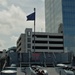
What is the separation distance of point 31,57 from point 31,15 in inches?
462

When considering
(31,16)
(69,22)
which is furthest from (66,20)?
(31,16)

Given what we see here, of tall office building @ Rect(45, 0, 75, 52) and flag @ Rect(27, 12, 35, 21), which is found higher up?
tall office building @ Rect(45, 0, 75, 52)

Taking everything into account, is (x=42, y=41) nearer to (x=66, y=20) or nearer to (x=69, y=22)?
(x=66, y=20)

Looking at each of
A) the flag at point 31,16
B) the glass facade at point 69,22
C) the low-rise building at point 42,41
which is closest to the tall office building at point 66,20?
the glass facade at point 69,22

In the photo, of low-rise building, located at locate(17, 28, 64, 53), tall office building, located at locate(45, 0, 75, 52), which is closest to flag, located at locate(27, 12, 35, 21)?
low-rise building, located at locate(17, 28, 64, 53)

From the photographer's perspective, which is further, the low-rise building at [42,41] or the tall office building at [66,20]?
the low-rise building at [42,41]

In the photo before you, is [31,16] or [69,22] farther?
[69,22]

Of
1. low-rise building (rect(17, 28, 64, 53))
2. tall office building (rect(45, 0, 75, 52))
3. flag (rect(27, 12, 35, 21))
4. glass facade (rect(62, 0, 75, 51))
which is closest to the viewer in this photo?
flag (rect(27, 12, 35, 21))

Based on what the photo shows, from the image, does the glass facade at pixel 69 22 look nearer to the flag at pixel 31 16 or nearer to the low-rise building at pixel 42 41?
the low-rise building at pixel 42 41

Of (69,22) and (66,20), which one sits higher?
(66,20)

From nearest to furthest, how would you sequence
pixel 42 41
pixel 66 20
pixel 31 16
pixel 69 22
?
pixel 31 16
pixel 42 41
pixel 66 20
pixel 69 22

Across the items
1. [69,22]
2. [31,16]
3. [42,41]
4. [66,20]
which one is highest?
[66,20]

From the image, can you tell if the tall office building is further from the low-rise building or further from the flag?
the flag

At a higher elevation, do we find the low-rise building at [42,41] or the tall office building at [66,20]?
the tall office building at [66,20]
